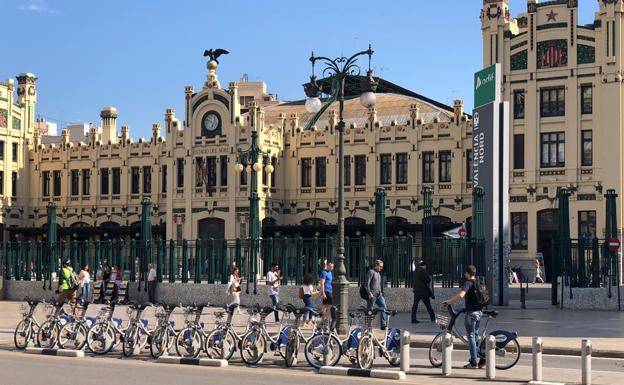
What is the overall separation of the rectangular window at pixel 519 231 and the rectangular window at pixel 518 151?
2576 mm

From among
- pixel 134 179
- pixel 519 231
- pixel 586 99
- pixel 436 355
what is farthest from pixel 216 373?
pixel 134 179

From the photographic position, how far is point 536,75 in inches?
2095

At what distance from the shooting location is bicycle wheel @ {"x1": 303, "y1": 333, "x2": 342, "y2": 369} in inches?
690

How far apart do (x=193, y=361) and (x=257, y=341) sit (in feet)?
3.99

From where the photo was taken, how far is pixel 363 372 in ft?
54.9

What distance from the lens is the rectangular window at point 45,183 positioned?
223 ft

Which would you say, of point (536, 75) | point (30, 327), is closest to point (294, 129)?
point (536, 75)

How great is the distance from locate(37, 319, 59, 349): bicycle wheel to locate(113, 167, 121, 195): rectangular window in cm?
4519

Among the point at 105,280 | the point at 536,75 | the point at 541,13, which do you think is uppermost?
the point at 541,13

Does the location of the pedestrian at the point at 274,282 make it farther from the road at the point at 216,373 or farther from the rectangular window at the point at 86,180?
the rectangular window at the point at 86,180

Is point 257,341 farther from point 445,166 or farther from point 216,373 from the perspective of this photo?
point 445,166

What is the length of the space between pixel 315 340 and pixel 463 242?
46.8ft

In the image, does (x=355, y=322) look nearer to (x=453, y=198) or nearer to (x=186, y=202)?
(x=453, y=198)

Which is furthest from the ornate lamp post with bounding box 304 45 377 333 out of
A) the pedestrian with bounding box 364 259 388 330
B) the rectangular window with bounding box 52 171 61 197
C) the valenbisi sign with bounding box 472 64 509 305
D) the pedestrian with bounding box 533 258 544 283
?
the rectangular window with bounding box 52 171 61 197
